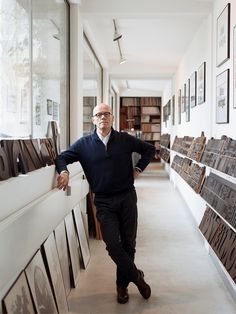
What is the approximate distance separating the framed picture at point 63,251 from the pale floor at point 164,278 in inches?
4.5

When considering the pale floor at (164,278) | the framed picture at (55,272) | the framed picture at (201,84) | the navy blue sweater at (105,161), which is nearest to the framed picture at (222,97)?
the framed picture at (201,84)

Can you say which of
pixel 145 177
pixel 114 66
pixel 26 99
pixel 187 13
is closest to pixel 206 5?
pixel 187 13

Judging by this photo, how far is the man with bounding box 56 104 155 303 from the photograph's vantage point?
2807 mm

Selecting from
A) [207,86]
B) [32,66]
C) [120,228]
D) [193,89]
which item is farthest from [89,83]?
[120,228]

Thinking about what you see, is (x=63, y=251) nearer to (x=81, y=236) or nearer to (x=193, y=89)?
(x=81, y=236)

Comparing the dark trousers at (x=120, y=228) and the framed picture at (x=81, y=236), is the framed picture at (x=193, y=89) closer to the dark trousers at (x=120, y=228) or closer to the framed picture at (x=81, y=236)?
the framed picture at (x=81, y=236)

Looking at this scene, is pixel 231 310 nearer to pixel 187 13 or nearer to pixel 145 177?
pixel 187 13

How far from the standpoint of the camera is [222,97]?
379cm

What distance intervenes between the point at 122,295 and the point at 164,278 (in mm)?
603

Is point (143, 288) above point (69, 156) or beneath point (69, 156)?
beneath

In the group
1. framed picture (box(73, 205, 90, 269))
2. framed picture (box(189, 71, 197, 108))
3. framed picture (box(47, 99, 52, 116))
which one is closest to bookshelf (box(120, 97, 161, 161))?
framed picture (box(189, 71, 197, 108))

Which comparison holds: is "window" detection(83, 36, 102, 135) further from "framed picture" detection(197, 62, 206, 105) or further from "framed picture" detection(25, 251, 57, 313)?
"framed picture" detection(25, 251, 57, 313)

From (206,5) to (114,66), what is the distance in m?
4.26

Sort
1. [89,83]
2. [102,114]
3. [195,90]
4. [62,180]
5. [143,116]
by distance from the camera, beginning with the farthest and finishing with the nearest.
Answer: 1. [143,116]
2. [89,83]
3. [195,90]
4. [102,114]
5. [62,180]
